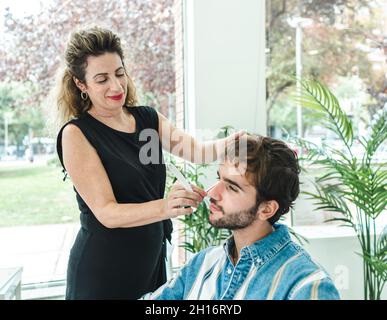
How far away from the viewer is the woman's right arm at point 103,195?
4.06 ft

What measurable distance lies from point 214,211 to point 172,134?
510 mm

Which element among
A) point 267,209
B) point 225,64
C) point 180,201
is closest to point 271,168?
point 267,209

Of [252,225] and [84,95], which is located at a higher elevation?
[84,95]

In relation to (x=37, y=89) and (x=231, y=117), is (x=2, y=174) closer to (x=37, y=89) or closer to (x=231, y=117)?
(x=37, y=89)

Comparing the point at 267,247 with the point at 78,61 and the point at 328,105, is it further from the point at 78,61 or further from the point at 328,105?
the point at 328,105

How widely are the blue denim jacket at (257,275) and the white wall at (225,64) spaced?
108 cm

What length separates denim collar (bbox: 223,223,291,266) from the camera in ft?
3.91

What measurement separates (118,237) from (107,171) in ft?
0.75

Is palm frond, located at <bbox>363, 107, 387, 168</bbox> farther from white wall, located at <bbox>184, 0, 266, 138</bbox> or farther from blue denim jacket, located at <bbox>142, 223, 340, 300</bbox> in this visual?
blue denim jacket, located at <bbox>142, 223, 340, 300</bbox>

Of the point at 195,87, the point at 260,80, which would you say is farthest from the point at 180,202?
the point at 260,80

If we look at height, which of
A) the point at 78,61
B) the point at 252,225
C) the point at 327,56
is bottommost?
the point at 252,225

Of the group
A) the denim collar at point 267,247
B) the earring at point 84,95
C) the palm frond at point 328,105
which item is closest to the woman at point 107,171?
the earring at point 84,95

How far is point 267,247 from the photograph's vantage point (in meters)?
1.20

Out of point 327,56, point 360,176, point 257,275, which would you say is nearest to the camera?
point 257,275
